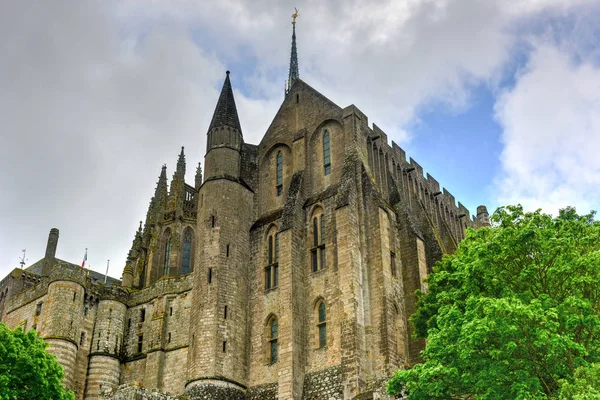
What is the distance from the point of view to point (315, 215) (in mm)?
42062

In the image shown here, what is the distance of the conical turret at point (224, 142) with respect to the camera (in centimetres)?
4538

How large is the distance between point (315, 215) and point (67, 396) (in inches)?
689

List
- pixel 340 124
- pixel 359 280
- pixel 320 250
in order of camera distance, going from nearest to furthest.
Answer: pixel 359 280, pixel 320 250, pixel 340 124

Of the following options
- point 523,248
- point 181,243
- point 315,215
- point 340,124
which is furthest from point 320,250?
point 523,248

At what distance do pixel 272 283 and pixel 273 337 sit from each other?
326cm

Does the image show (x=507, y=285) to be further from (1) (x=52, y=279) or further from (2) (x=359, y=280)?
(1) (x=52, y=279)

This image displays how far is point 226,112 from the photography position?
157 ft

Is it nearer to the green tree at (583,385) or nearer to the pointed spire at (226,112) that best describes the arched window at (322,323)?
the pointed spire at (226,112)

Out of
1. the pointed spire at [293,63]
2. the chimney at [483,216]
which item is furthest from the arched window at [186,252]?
the pointed spire at [293,63]

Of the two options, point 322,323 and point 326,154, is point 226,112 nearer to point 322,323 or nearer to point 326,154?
point 326,154

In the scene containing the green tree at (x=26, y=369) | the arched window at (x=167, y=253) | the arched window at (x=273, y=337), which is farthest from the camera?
the arched window at (x=167, y=253)

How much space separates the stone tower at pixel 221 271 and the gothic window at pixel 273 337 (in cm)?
154

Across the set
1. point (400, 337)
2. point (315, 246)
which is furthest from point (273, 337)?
point (400, 337)

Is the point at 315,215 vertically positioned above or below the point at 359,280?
above
